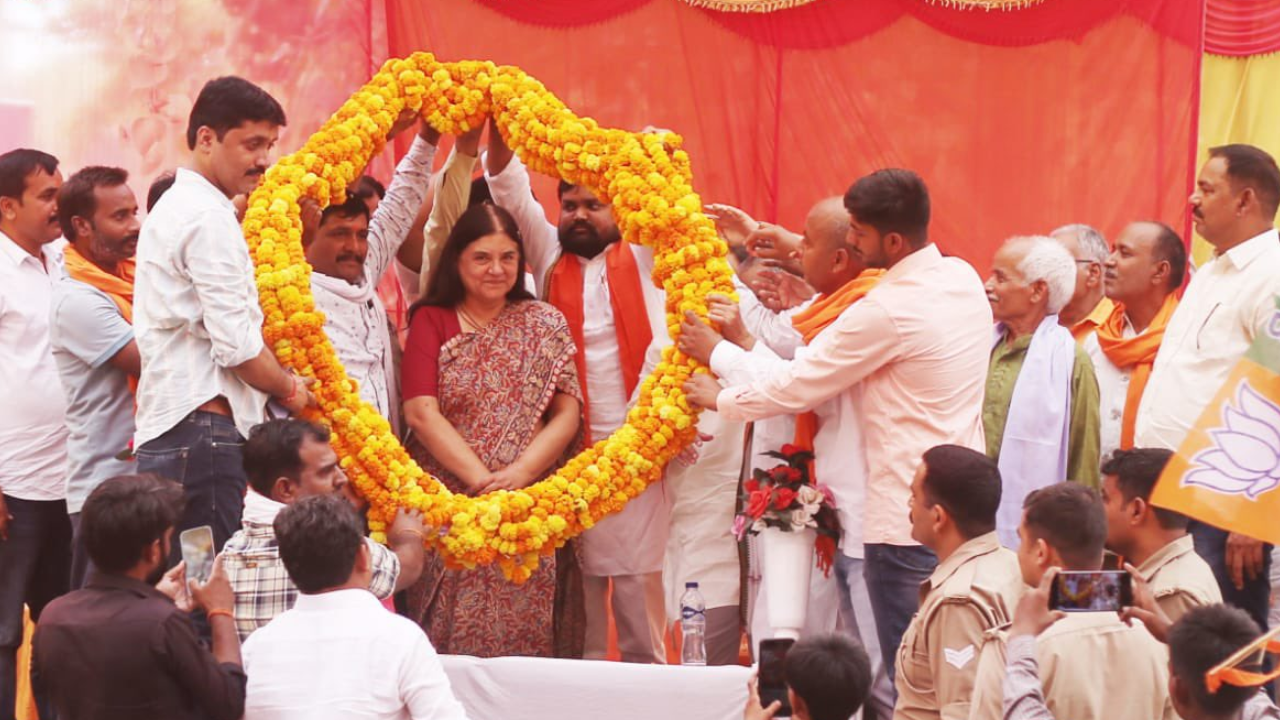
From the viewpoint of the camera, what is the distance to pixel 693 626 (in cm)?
595

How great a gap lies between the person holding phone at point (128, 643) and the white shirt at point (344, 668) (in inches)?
3.8

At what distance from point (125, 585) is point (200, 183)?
5.51 ft

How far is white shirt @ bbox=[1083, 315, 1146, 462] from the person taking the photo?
→ 632 centimetres

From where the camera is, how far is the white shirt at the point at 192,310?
499 cm

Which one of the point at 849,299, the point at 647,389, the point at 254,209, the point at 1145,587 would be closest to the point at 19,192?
the point at 254,209

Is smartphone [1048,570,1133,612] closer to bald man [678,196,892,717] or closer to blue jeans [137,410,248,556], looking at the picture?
bald man [678,196,892,717]

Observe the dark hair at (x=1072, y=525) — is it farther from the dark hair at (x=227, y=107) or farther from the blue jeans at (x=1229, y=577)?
the dark hair at (x=227, y=107)

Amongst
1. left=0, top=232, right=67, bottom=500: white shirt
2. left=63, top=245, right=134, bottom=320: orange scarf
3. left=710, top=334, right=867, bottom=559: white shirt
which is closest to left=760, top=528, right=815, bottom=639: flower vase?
left=710, top=334, right=867, bottom=559: white shirt

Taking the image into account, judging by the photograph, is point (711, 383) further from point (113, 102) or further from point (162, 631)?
point (113, 102)

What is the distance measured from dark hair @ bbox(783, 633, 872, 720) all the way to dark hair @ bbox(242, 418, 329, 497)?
169 centimetres

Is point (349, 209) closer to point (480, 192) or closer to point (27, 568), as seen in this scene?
point (480, 192)

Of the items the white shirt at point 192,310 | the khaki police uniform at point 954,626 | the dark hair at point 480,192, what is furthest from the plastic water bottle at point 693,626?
the white shirt at point 192,310

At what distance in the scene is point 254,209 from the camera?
18.2 ft

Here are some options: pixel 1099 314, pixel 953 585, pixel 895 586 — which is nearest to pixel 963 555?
pixel 953 585
